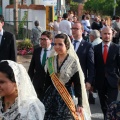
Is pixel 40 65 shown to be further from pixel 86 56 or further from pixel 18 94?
pixel 18 94

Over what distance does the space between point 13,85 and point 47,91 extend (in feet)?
7.83

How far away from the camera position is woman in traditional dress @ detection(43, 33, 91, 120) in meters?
5.28

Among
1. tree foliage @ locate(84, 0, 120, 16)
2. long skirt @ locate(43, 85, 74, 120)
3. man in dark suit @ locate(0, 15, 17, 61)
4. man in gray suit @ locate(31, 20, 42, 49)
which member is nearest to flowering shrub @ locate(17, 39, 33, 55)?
man in gray suit @ locate(31, 20, 42, 49)

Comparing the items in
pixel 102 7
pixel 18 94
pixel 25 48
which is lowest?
pixel 25 48

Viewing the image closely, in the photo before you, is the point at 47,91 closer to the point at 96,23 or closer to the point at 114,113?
the point at 114,113

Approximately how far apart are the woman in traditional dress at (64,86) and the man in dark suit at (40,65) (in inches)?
28.1

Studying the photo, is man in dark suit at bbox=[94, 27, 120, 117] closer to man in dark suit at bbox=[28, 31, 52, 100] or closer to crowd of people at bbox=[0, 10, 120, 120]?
crowd of people at bbox=[0, 10, 120, 120]

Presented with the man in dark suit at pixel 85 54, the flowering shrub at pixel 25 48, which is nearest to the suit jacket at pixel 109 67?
the man in dark suit at pixel 85 54

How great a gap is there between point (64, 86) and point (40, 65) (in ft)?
3.46

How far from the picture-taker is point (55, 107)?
535 centimetres

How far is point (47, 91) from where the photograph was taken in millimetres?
5496

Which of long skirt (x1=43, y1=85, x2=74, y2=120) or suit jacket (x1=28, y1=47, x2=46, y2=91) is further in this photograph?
suit jacket (x1=28, y1=47, x2=46, y2=91)

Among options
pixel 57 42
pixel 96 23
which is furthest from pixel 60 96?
pixel 96 23

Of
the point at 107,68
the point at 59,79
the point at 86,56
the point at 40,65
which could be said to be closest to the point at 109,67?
the point at 107,68
